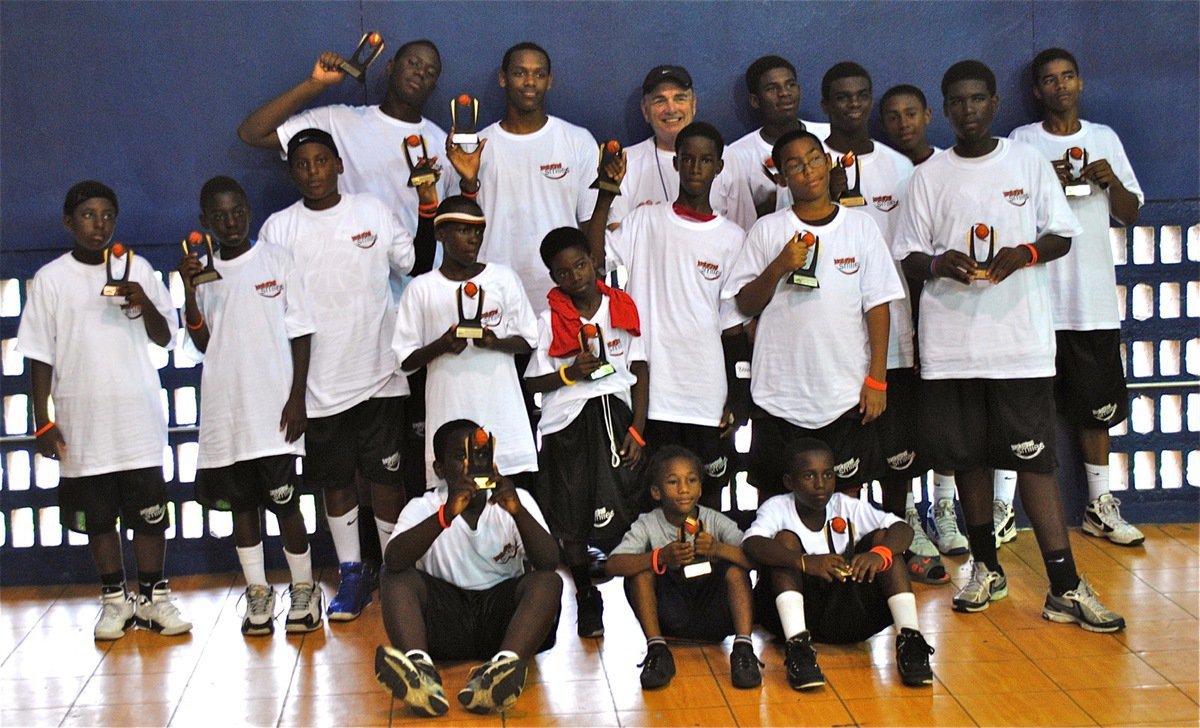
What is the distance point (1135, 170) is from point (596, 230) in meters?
2.67

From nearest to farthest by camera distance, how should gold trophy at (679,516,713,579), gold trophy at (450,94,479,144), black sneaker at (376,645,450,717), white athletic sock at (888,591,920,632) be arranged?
black sneaker at (376,645,450,717) < white athletic sock at (888,591,920,632) < gold trophy at (679,516,713,579) < gold trophy at (450,94,479,144)

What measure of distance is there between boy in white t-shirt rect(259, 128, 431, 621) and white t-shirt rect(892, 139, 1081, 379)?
2064 millimetres

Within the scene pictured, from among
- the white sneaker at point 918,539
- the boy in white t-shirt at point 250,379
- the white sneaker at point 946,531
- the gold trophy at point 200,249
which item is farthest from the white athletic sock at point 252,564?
the white sneaker at point 946,531

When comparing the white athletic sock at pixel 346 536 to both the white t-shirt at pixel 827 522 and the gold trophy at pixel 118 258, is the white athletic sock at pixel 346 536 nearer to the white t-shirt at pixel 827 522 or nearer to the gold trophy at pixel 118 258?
the gold trophy at pixel 118 258

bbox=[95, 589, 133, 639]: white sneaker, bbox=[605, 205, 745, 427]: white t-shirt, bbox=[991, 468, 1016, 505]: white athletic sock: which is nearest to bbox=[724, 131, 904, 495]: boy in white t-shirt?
bbox=[605, 205, 745, 427]: white t-shirt

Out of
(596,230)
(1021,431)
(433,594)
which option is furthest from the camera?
(596,230)

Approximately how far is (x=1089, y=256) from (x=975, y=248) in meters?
1.13

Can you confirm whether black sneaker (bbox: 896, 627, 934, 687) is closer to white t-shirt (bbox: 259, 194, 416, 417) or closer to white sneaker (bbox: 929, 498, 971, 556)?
white sneaker (bbox: 929, 498, 971, 556)

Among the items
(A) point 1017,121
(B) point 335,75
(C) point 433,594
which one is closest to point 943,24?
(A) point 1017,121

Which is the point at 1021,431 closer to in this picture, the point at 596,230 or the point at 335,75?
the point at 596,230

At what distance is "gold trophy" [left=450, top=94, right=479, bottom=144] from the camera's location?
18.2ft

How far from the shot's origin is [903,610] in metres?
4.70

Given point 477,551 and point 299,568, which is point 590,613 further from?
point 299,568

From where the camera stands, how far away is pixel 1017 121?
6355 mm
